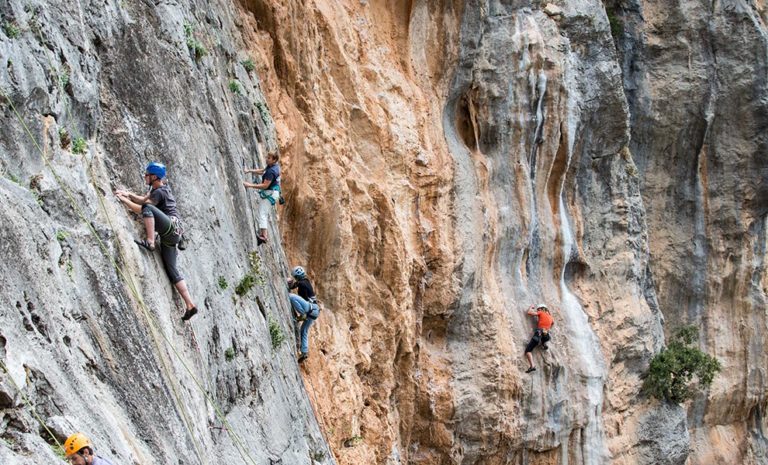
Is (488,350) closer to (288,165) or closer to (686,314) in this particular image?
(288,165)

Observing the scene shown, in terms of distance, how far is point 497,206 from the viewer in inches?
798

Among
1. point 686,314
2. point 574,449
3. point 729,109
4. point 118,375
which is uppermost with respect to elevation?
point 729,109

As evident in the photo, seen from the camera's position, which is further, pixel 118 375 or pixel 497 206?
pixel 497 206

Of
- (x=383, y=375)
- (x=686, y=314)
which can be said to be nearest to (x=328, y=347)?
(x=383, y=375)

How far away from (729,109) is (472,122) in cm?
910

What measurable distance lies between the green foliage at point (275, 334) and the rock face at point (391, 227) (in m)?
0.16

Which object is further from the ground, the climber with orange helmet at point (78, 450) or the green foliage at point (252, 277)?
the green foliage at point (252, 277)

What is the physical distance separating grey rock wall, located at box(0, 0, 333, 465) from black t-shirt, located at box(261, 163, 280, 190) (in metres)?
0.34

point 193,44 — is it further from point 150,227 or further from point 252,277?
point 150,227

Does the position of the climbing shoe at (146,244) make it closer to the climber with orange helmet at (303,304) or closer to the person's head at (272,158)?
the person's head at (272,158)

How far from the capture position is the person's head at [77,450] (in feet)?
21.7

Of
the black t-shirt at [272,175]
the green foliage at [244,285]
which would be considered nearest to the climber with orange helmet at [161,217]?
the green foliage at [244,285]

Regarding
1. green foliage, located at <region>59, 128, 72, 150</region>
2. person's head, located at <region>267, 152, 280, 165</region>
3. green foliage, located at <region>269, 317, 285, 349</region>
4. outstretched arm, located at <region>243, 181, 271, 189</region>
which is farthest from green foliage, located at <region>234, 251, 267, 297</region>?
green foliage, located at <region>59, 128, 72, 150</region>

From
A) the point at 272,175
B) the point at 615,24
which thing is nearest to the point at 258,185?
the point at 272,175
